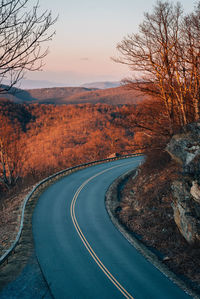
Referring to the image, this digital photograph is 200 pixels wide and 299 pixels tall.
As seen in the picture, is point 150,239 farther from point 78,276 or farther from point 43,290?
point 43,290

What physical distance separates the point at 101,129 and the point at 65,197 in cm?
7240

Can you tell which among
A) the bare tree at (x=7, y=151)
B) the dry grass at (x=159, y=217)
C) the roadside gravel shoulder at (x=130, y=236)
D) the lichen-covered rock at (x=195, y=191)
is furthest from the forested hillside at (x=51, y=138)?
the lichen-covered rock at (x=195, y=191)

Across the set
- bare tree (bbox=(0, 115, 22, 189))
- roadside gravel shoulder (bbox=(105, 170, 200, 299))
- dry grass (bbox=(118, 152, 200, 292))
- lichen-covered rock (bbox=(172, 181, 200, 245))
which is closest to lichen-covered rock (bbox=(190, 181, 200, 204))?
lichen-covered rock (bbox=(172, 181, 200, 245))

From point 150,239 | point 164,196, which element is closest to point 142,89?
point 164,196

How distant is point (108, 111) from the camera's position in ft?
401

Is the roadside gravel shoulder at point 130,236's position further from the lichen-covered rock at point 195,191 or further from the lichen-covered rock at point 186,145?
the lichen-covered rock at point 186,145

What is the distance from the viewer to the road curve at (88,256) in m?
10.7

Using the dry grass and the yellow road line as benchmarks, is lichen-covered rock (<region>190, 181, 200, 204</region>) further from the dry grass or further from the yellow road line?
the yellow road line

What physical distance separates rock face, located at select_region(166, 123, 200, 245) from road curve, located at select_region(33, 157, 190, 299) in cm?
287

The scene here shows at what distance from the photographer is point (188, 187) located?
13.6 m

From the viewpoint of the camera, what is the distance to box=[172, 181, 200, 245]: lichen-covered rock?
496 inches

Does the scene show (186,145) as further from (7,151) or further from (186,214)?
(7,151)

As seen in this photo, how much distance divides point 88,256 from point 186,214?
5.96 meters

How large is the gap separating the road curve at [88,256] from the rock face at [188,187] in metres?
2.87
